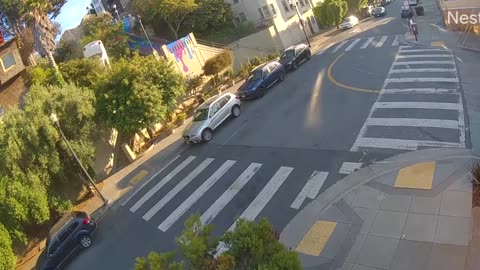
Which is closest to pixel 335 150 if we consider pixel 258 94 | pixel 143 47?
pixel 258 94

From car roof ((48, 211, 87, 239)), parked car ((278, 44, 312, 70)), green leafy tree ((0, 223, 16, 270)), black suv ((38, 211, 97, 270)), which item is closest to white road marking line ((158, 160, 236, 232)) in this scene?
black suv ((38, 211, 97, 270))

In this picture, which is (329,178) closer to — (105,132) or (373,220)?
(373,220)

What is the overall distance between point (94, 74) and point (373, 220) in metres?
22.3

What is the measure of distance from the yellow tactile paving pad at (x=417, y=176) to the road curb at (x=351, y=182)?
33 centimetres

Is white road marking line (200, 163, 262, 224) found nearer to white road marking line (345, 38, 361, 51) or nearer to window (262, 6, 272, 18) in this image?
white road marking line (345, 38, 361, 51)

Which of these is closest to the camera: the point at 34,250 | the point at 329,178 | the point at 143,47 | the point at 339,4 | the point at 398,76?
the point at 329,178

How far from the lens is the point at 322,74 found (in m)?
26.3

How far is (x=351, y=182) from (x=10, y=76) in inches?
1069

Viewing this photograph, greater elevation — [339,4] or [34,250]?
[339,4]

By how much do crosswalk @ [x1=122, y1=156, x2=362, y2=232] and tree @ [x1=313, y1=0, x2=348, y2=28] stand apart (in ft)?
119

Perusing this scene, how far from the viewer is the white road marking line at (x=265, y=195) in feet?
46.4

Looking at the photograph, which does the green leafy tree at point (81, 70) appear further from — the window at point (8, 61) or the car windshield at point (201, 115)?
the car windshield at point (201, 115)

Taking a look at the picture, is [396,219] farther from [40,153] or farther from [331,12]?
[331,12]

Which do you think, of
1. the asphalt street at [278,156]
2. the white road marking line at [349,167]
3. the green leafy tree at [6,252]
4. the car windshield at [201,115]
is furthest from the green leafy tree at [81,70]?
the white road marking line at [349,167]
